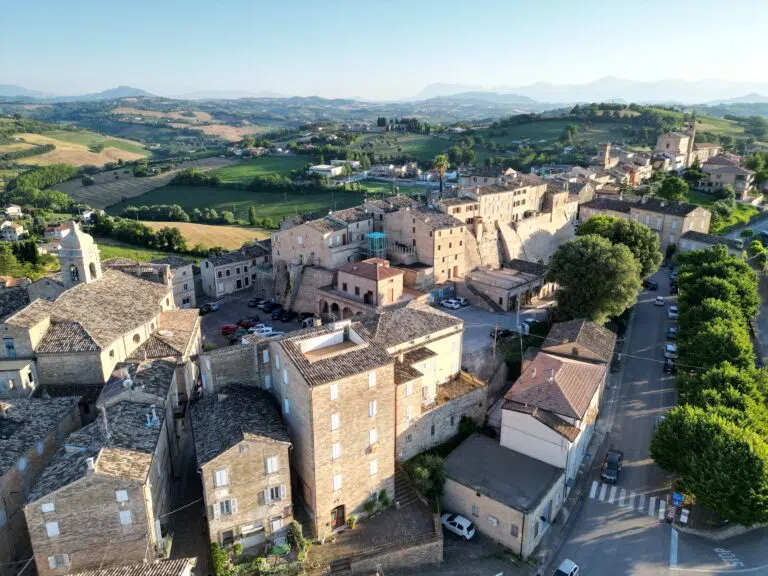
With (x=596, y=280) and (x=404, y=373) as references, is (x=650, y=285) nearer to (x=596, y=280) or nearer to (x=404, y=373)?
(x=596, y=280)

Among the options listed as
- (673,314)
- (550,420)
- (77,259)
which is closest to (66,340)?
(77,259)

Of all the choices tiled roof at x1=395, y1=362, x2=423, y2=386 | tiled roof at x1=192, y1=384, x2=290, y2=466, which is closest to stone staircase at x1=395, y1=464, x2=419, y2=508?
tiled roof at x1=395, y1=362, x2=423, y2=386

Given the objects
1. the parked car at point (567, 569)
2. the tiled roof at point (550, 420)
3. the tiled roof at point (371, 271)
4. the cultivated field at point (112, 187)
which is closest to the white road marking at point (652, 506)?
the tiled roof at point (550, 420)

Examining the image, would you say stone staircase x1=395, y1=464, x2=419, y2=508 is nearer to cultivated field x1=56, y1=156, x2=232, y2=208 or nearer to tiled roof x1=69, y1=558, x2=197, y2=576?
tiled roof x1=69, y1=558, x2=197, y2=576

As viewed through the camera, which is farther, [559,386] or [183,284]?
[183,284]

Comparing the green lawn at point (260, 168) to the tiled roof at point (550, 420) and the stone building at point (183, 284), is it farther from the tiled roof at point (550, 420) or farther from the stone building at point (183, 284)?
the tiled roof at point (550, 420)

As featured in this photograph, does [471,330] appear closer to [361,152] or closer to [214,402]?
[214,402]
